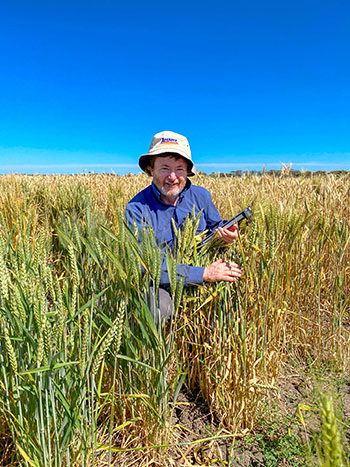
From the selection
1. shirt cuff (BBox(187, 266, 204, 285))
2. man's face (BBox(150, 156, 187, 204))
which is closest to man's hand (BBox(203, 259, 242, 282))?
shirt cuff (BBox(187, 266, 204, 285))

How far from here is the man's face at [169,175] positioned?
1.81 metres

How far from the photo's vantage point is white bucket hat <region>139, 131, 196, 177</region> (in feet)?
5.67

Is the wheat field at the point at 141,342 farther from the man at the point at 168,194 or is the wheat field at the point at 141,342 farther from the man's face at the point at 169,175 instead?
the man's face at the point at 169,175

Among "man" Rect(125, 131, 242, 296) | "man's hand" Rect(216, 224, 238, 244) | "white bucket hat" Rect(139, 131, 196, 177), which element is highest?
"white bucket hat" Rect(139, 131, 196, 177)

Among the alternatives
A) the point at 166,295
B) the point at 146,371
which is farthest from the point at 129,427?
the point at 166,295

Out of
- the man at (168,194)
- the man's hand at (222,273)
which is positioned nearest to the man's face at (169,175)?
the man at (168,194)

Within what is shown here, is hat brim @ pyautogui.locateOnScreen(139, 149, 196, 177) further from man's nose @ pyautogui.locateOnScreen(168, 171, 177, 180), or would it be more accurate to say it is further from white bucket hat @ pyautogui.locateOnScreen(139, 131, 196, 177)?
man's nose @ pyautogui.locateOnScreen(168, 171, 177, 180)

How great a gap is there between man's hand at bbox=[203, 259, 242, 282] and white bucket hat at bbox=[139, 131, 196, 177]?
701 mm

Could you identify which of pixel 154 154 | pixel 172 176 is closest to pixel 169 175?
pixel 172 176

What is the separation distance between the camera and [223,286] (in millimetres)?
1306

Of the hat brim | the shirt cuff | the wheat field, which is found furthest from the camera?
the hat brim

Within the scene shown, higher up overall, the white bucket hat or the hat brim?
the white bucket hat

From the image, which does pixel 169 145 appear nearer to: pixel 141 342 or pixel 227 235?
pixel 227 235

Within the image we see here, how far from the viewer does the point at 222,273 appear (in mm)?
1296
